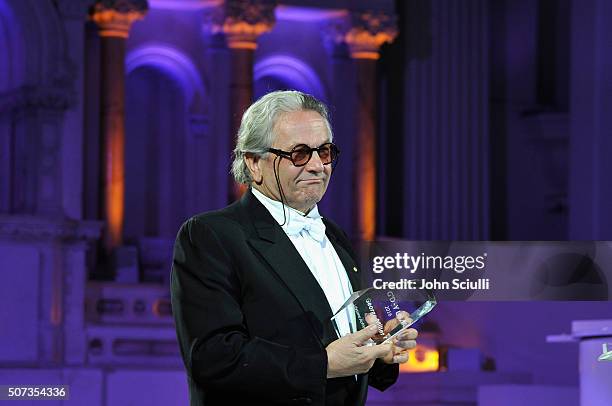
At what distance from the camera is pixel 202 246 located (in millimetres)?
2719

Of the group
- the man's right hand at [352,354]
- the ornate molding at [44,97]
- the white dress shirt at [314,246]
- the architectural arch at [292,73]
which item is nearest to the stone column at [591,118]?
the ornate molding at [44,97]

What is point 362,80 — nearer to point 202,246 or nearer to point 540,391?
point 540,391

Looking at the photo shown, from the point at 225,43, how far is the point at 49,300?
4.43 m

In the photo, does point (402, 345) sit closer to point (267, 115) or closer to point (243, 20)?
point (267, 115)

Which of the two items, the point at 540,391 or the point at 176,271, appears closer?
the point at 176,271

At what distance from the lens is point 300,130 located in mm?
2779

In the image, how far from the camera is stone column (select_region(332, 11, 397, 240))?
14.9m

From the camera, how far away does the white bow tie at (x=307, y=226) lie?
9.29ft

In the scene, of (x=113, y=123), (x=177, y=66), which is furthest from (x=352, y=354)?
(x=177, y=66)

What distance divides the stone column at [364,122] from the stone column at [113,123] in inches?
103

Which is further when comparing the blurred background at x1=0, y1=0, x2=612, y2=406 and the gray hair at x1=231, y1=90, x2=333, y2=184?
the blurred background at x1=0, y1=0, x2=612, y2=406

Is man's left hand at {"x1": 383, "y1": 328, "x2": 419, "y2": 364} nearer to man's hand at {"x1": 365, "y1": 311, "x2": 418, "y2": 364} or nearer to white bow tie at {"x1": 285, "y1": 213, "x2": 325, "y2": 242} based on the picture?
man's hand at {"x1": 365, "y1": 311, "x2": 418, "y2": 364}

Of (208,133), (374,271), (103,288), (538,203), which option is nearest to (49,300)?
(103,288)

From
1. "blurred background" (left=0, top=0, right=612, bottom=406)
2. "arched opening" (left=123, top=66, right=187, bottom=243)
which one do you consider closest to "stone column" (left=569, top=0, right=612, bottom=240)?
"blurred background" (left=0, top=0, right=612, bottom=406)
